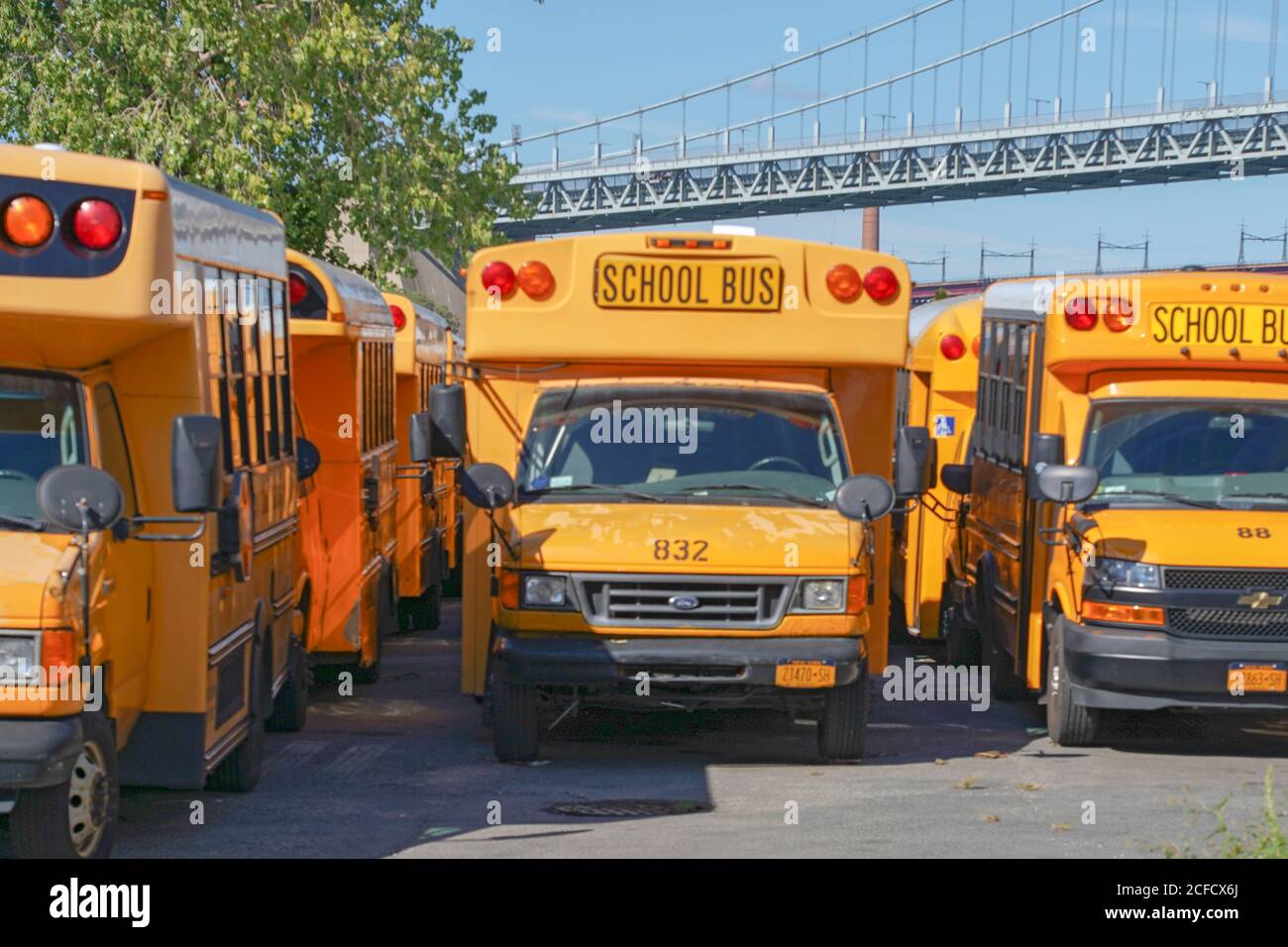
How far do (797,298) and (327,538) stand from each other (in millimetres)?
4004

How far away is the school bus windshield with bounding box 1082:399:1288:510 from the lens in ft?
39.4

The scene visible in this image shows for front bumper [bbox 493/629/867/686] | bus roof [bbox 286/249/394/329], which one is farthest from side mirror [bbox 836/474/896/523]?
bus roof [bbox 286/249/394/329]

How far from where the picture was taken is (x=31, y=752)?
7.20 meters

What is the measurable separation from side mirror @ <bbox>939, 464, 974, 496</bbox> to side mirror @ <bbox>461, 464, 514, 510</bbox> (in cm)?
538

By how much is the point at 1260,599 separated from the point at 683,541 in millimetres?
3297

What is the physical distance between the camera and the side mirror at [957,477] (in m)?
15.5

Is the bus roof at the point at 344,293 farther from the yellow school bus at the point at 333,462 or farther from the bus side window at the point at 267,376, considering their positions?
the bus side window at the point at 267,376

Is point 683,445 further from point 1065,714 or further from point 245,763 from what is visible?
point 245,763

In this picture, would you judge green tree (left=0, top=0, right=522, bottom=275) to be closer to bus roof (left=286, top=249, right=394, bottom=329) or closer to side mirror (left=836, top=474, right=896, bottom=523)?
bus roof (left=286, top=249, right=394, bottom=329)

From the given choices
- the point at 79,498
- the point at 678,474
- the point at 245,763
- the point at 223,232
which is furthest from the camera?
the point at 678,474

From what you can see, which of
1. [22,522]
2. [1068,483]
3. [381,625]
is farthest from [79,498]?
[381,625]

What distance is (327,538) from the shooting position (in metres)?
13.9

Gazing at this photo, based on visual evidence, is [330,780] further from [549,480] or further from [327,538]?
[327,538]
